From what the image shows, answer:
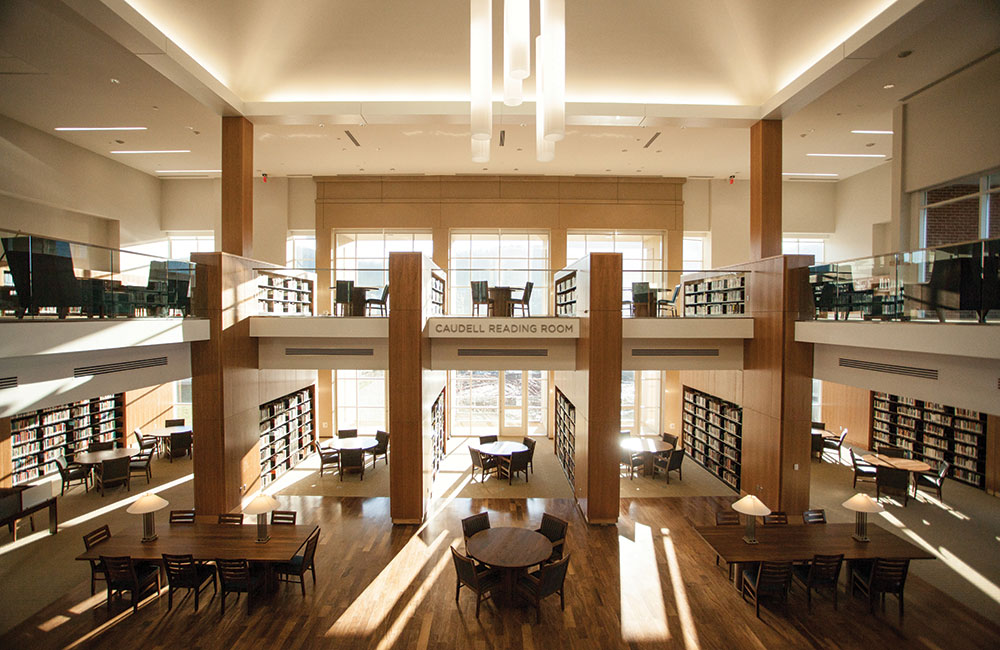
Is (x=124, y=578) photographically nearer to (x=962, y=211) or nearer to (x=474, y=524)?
(x=474, y=524)

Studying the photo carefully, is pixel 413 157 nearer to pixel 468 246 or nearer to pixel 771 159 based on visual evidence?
pixel 468 246

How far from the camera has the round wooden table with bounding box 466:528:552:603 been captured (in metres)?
5.53

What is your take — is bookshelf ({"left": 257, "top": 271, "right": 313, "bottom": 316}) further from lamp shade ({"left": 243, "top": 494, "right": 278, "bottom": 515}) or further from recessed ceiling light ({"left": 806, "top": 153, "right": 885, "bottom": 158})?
recessed ceiling light ({"left": 806, "top": 153, "right": 885, "bottom": 158})

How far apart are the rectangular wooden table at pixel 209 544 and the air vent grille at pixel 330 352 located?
306 centimetres

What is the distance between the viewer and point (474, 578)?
5379 mm

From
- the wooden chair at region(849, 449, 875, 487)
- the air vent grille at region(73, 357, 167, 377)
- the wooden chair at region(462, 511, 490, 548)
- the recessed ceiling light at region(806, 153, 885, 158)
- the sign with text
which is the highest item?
the recessed ceiling light at region(806, 153, 885, 158)

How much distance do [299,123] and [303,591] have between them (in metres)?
7.73

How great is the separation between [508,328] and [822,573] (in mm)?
5411

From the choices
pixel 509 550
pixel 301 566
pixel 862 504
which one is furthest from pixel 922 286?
pixel 301 566

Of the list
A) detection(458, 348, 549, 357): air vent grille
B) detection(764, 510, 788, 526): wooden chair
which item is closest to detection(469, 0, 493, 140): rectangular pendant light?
detection(458, 348, 549, 357): air vent grille

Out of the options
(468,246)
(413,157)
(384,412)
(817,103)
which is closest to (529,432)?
(384,412)

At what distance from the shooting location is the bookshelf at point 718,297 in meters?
8.77

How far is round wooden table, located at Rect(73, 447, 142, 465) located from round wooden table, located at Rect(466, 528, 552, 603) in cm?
787

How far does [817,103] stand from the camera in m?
8.27
